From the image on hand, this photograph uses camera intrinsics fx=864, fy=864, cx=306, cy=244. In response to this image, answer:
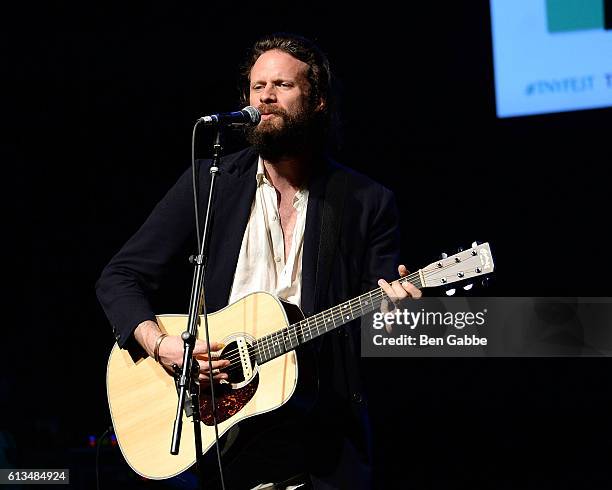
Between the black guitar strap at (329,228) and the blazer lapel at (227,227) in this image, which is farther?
the blazer lapel at (227,227)

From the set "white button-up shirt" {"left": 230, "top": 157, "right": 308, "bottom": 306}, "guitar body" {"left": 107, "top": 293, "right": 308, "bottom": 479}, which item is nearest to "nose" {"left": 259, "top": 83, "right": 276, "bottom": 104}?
"white button-up shirt" {"left": 230, "top": 157, "right": 308, "bottom": 306}

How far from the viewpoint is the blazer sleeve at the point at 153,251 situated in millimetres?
3271

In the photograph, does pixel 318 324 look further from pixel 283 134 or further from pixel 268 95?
pixel 268 95

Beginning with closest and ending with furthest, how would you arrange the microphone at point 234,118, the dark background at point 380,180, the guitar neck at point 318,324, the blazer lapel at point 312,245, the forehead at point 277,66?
the microphone at point 234,118, the guitar neck at point 318,324, the blazer lapel at point 312,245, the forehead at point 277,66, the dark background at point 380,180

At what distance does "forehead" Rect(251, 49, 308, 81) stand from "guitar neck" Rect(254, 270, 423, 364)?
0.94 metres

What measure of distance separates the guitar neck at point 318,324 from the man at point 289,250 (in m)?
0.09

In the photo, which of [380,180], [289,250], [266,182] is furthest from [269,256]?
[380,180]

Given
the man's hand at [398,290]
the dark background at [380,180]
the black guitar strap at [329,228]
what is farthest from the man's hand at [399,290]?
the dark background at [380,180]

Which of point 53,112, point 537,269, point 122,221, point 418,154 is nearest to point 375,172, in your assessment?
point 418,154

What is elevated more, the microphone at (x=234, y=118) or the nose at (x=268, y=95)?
the nose at (x=268, y=95)

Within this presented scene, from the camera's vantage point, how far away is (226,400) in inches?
118

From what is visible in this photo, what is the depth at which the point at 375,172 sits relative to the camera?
4.96 metres

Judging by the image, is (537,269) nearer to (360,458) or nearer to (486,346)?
(486,346)

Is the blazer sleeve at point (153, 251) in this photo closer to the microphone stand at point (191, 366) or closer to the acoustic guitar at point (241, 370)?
the acoustic guitar at point (241, 370)
